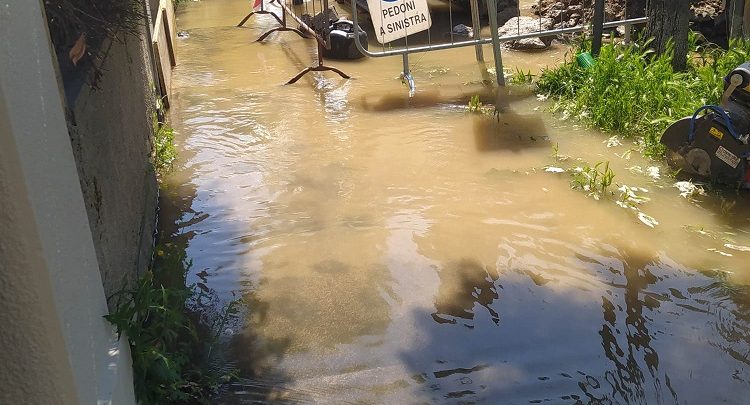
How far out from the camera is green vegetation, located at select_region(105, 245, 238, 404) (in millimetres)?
2861

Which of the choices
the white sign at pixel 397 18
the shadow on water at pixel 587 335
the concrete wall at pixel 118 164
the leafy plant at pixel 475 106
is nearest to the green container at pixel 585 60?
the leafy plant at pixel 475 106

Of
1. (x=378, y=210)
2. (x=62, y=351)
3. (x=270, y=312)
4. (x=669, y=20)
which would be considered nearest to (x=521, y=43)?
(x=669, y=20)

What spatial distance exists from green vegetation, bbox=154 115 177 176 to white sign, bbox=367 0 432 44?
8.23ft

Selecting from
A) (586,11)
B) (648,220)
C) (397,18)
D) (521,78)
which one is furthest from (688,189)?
(586,11)

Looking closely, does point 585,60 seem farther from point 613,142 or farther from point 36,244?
point 36,244

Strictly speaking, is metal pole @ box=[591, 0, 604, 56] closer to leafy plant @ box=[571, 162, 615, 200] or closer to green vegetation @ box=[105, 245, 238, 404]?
leafy plant @ box=[571, 162, 615, 200]

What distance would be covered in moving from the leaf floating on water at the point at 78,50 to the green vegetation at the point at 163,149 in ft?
A: 7.93

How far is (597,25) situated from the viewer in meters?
7.24

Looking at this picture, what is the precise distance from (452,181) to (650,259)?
1677 millimetres

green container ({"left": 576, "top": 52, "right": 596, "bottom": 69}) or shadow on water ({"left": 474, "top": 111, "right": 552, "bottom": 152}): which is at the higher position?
green container ({"left": 576, "top": 52, "right": 596, "bottom": 69})

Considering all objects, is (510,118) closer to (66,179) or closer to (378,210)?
(378,210)

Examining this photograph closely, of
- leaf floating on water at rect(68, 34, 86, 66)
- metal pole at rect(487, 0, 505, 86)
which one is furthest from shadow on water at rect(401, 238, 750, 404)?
metal pole at rect(487, 0, 505, 86)

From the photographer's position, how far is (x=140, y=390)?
9.36ft

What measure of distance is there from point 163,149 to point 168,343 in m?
3.00
